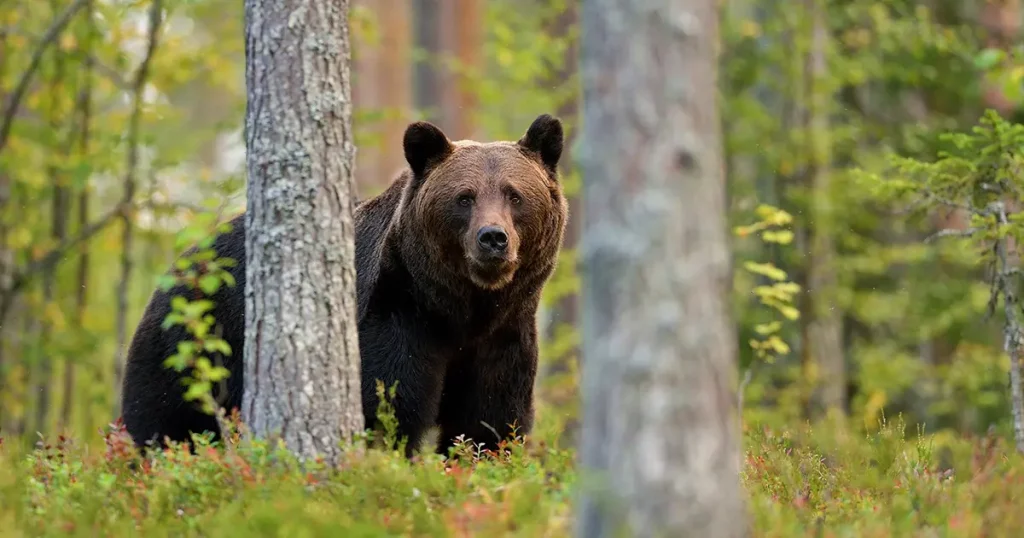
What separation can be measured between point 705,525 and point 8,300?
9193 mm

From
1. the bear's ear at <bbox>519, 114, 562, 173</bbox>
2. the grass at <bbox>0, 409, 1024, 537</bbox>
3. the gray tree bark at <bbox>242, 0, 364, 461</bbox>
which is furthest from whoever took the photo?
the bear's ear at <bbox>519, 114, 562, 173</bbox>

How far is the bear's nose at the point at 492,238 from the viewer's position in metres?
6.36

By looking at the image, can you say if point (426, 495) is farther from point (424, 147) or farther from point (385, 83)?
point (385, 83)

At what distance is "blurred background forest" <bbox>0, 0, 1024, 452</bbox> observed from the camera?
11.2 m

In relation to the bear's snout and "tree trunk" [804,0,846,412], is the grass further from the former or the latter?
"tree trunk" [804,0,846,412]

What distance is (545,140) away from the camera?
7.26 metres

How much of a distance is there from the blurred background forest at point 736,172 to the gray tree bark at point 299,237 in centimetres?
452

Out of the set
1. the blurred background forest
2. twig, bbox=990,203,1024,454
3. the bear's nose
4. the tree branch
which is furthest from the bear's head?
the tree branch

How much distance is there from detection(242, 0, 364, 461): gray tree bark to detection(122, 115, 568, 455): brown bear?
1.38 meters

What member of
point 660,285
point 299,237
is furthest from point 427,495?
point 660,285

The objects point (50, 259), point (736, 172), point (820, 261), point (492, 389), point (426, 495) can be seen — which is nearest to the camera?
point (426, 495)

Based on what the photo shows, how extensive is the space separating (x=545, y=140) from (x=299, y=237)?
2612 millimetres

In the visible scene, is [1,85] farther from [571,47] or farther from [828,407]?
[828,407]

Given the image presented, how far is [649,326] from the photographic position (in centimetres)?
340
